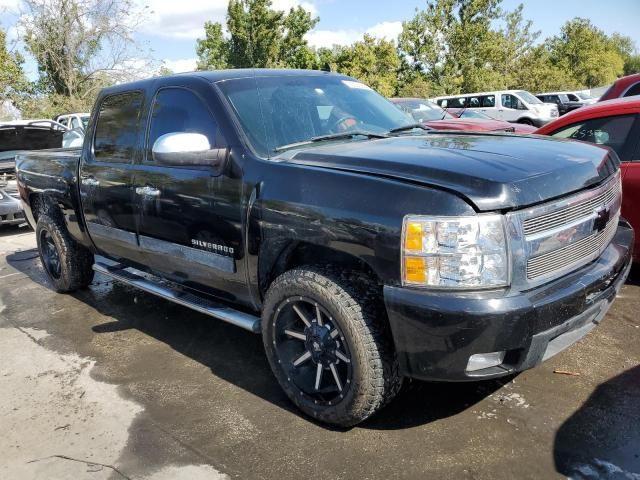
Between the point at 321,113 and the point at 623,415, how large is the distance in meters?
2.49

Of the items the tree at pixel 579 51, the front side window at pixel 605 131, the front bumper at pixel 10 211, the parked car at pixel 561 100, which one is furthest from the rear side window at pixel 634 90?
the tree at pixel 579 51

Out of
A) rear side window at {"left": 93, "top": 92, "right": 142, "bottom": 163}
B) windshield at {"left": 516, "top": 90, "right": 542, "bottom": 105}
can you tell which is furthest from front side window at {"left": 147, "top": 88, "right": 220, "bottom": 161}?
windshield at {"left": 516, "top": 90, "right": 542, "bottom": 105}

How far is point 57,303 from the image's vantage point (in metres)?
5.59

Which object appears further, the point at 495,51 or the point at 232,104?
the point at 495,51

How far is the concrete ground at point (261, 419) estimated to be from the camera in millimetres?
2799

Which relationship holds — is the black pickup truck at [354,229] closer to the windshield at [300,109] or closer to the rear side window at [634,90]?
the windshield at [300,109]

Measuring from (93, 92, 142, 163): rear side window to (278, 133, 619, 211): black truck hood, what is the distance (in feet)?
5.13

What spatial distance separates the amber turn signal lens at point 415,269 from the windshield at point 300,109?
1.19 metres

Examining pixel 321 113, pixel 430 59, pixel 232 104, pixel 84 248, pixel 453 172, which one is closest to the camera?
pixel 453 172

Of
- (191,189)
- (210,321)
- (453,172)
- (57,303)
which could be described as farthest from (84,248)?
(453,172)

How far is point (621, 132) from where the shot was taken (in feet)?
15.9

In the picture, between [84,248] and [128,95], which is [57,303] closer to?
[84,248]

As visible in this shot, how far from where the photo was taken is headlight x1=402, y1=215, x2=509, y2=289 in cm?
248

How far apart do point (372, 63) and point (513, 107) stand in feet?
44.0
